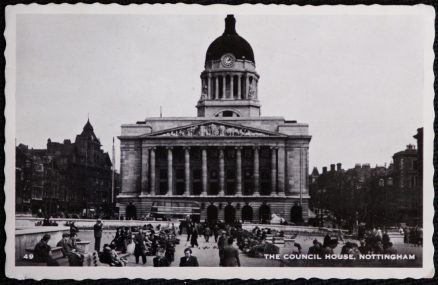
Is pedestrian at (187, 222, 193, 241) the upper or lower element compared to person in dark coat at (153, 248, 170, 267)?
upper

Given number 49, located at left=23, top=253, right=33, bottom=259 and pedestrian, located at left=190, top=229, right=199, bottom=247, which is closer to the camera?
number 49, located at left=23, top=253, right=33, bottom=259

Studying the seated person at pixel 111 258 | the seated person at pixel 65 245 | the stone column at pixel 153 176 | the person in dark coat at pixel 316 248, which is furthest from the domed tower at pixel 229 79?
the seated person at pixel 65 245

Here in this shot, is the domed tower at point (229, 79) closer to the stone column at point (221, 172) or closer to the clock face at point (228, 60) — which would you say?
the clock face at point (228, 60)

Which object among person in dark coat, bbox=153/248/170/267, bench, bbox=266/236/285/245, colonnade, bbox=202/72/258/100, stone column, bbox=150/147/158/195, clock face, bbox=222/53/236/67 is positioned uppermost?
clock face, bbox=222/53/236/67

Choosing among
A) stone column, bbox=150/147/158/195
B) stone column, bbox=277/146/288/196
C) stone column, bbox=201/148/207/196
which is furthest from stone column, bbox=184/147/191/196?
stone column, bbox=277/146/288/196

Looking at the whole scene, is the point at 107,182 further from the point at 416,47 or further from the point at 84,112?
the point at 416,47

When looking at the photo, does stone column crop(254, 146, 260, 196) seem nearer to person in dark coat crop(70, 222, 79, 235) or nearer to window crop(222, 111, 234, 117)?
window crop(222, 111, 234, 117)

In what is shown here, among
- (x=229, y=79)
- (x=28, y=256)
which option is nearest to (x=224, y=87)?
(x=229, y=79)
